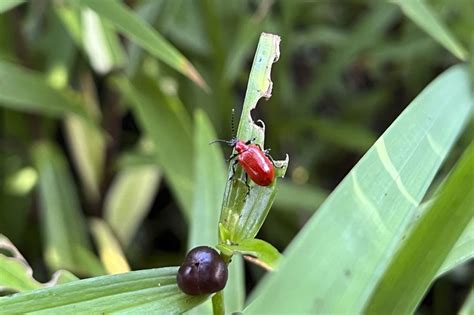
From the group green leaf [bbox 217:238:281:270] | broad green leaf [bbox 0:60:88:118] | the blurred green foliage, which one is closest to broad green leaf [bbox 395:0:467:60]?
the blurred green foliage

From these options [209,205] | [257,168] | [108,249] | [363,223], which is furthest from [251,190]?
[108,249]

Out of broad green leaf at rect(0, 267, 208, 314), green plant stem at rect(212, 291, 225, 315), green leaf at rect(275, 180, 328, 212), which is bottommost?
green leaf at rect(275, 180, 328, 212)

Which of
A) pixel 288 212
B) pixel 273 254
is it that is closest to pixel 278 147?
pixel 288 212

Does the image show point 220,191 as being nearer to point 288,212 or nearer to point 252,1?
point 288,212

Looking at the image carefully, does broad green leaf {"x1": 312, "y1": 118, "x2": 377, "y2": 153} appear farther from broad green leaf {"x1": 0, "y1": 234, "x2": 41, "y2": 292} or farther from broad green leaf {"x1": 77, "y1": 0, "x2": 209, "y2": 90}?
broad green leaf {"x1": 0, "y1": 234, "x2": 41, "y2": 292}

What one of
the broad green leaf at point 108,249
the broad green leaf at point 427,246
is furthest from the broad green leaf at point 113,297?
the broad green leaf at point 108,249

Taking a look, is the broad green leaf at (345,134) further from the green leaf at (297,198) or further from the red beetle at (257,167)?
the red beetle at (257,167)
